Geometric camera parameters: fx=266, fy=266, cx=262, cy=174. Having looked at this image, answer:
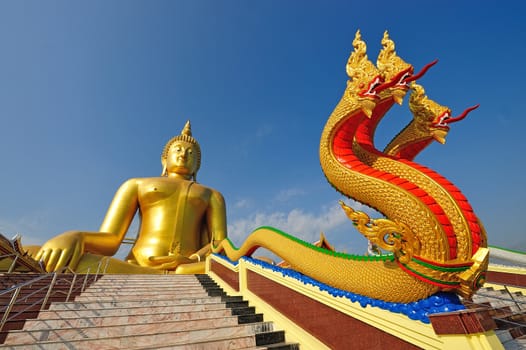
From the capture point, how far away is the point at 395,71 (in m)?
2.57

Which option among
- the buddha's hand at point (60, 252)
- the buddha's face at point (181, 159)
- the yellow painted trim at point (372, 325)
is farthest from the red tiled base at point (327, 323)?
the buddha's face at point (181, 159)

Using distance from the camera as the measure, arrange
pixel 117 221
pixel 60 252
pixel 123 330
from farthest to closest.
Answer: pixel 117 221 → pixel 60 252 → pixel 123 330

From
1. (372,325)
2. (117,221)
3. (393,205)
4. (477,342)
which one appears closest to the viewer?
(477,342)

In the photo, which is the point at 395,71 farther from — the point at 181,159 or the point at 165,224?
the point at 181,159

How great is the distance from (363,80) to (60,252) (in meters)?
8.99

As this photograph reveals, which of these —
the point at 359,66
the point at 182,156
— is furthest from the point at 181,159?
the point at 359,66

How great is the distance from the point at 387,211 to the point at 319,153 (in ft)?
3.42

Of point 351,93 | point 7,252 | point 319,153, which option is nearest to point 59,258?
point 7,252

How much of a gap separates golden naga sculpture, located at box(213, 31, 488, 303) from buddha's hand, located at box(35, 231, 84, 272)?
24.3 ft

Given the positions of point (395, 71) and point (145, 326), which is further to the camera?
point (145, 326)

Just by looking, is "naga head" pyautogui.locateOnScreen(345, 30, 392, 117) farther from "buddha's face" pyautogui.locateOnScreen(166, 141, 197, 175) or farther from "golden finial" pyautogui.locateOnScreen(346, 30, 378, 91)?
"buddha's face" pyautogui.locateOnScreen(166, 141, 197, 175)

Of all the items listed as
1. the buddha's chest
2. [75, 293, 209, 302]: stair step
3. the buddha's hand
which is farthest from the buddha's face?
[75, 293, 209, 302]: stair step

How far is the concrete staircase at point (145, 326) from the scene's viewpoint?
104 inches

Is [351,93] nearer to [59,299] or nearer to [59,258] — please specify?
[59,299]
